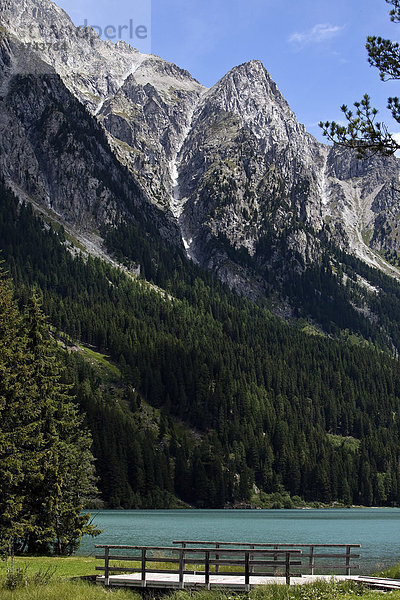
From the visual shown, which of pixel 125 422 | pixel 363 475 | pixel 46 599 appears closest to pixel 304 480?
pixel 363 475

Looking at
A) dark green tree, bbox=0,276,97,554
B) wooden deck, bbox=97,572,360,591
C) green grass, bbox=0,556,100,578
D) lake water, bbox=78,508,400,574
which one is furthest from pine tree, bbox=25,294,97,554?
wooden deck, bbox=97,572,360,591

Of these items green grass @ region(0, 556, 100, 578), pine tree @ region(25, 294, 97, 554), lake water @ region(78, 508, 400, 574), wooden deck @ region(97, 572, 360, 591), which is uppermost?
pine tree @ region(25, 294, 97, 554)

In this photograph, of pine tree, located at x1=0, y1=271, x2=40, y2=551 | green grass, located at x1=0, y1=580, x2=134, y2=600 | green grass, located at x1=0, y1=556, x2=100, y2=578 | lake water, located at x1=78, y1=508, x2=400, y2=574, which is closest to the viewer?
green grass, located at x1=0, y1=580, x2=134, y2=600

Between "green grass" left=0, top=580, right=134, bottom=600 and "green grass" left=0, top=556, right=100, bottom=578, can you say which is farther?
"green grass" left=0, top=556, right=100, bottom=578

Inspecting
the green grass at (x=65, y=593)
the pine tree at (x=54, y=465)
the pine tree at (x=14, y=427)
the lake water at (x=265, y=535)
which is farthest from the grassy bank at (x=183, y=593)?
the lake water at (x=265, y=535)

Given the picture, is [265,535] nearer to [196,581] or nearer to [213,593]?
[196,581]

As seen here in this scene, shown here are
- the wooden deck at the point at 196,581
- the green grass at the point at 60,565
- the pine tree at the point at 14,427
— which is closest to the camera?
the wooden deck at the point at 196,581

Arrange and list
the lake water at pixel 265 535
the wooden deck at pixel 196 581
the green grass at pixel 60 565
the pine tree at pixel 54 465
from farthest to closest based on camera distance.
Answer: the lake water at pixel 265 535 < the pine tree at pixel 54 465 < the green grass at pixel 60 565 < the wooden deck at pixel 196 581

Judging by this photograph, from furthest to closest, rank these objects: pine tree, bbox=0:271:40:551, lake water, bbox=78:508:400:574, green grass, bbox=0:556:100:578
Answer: lake water, bbox=78:508:400:574 < pine tree, bbox=0:271:40:551 < green grass, bbox=0:556:100:578

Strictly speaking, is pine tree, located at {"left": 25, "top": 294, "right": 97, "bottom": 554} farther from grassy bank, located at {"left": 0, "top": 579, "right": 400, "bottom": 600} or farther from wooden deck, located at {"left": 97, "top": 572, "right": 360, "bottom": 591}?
grassy bank, located at {"left": 0, "top": 579, "right": 400, "bottom": 600}

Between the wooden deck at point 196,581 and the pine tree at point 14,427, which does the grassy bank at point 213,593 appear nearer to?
the wooden deck at point 196,581

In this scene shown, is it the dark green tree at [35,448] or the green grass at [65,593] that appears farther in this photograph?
the dark green tree at [35,448]

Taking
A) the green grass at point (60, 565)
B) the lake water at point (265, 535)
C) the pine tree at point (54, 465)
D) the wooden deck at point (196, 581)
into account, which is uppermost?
the pine tree at point (54, 465)

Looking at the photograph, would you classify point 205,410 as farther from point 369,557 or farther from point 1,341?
point 1,341
